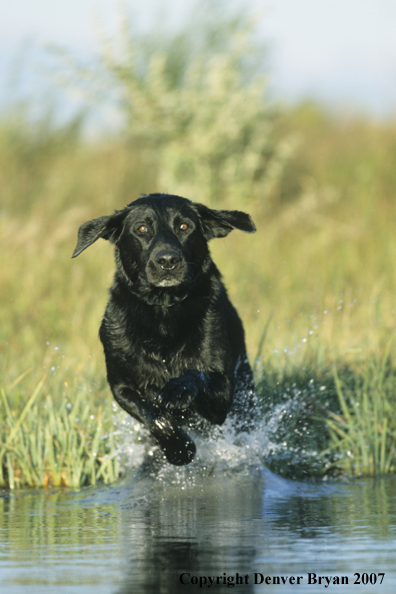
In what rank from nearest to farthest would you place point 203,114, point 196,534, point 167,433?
1. point 196,534
2. point 167,433
3. point 203,114

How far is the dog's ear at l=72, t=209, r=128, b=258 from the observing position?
4.52m

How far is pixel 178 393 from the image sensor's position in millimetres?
4020

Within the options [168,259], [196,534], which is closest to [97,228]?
[168,259]

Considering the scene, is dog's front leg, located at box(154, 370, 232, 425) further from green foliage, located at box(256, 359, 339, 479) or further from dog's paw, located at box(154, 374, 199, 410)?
green foliage, located at box(256, 359, 339, 479)

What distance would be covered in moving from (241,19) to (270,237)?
206 inches

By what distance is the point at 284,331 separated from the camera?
21.9ft

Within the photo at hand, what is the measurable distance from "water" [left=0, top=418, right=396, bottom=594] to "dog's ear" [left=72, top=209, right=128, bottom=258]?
1384 millimetres

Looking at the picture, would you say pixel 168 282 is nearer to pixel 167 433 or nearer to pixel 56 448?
pixel 167 433

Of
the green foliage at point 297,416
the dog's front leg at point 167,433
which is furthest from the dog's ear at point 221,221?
the green foliage at point 297,416

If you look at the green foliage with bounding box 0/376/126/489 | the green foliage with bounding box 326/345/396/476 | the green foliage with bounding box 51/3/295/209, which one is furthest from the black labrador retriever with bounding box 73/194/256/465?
the green foliage with bounding box 51/3/295/209

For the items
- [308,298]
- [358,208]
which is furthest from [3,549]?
[358,208]

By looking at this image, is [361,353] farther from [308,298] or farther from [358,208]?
[358,208]

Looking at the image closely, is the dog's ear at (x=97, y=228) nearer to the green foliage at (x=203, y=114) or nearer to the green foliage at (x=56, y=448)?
the green foliage at (x=56, y=448)

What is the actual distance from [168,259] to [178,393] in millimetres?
708
